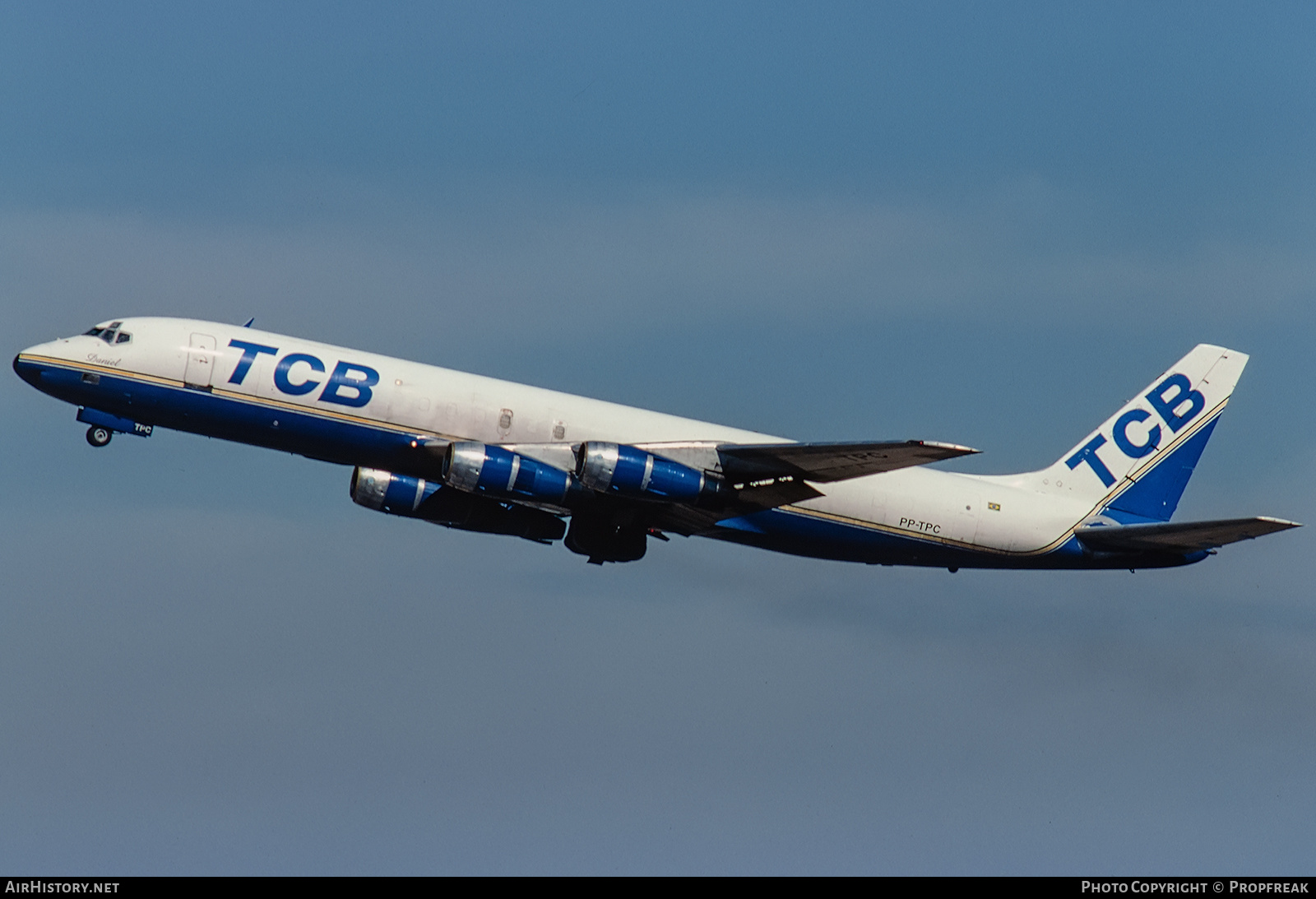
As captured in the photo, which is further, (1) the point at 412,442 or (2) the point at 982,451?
(1) the point at 412,442

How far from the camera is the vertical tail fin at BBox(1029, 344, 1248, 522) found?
63.9 m

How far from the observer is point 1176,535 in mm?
58688

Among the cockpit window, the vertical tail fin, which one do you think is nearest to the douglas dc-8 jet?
the cockpit window

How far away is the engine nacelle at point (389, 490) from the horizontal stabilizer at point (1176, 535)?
23.3 metres

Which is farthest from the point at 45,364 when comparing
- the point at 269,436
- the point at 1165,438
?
the point at 1165,438

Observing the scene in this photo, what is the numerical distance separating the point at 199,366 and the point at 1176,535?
1291 inches

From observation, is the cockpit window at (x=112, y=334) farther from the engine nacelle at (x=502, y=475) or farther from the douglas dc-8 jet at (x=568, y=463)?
the engine nacelle at (x=502, y=475)

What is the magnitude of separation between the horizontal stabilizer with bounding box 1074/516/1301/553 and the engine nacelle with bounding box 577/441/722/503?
49.3 feet

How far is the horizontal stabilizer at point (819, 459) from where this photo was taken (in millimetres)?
54906

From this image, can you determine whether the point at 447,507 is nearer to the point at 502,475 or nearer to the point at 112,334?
the point at 502,475

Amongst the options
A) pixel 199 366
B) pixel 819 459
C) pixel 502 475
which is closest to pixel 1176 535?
pixel 819 459

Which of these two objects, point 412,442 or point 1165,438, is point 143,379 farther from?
point 1165,438
